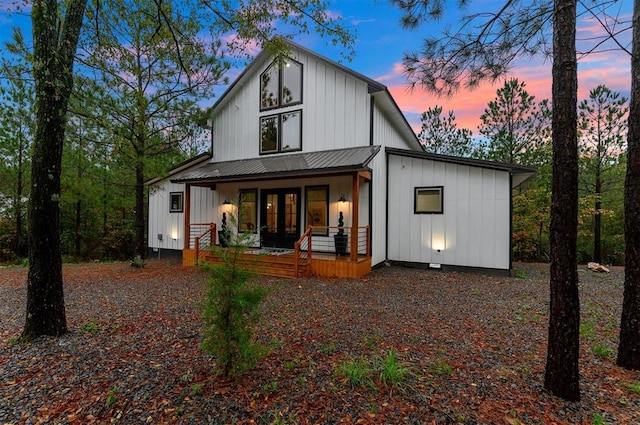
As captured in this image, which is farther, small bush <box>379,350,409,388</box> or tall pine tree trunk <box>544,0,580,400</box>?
small bush <box>379,350,409,388</box>

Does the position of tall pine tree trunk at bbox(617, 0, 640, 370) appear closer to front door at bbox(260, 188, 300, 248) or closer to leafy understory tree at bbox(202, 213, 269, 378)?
leafy understory tree at bbox(202, 213, 269, 378)

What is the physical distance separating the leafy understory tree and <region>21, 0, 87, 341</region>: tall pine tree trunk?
256 centimetres

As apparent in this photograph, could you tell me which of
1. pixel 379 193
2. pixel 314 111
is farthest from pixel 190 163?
pixel 379 193

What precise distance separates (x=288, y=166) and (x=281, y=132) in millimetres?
2174

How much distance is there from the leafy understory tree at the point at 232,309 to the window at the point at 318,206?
6789 mm

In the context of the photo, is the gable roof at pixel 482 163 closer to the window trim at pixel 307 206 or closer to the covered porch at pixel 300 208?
the covered porch at pixel 300 208

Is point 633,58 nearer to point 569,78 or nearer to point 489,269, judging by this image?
point 569,78

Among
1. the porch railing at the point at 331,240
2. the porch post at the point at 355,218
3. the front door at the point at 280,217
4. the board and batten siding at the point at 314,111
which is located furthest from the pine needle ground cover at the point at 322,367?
the board and batten siding at the point at 314,111

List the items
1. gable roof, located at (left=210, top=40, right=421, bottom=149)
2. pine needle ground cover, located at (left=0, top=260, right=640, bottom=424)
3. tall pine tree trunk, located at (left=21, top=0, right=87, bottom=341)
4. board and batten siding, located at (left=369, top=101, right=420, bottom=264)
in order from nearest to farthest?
pine needle ground cover, located at (left=0, top=260, right=640, bottom=424), tall pine tree trunk, located at (left=21, top=0, right=87, bottom=341), gable roof, located at (left=210, top=40, right=421, bottom=149), board and batten siding, located at (left=369, top=101, right=420, bottom=264)

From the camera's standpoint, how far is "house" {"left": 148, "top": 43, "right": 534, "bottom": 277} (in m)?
8.01

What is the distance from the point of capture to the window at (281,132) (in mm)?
9805

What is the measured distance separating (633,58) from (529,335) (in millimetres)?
3374

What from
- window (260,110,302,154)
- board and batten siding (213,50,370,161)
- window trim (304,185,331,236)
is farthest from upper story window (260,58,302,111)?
window trim (304,185,331,236)

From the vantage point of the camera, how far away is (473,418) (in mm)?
2203
